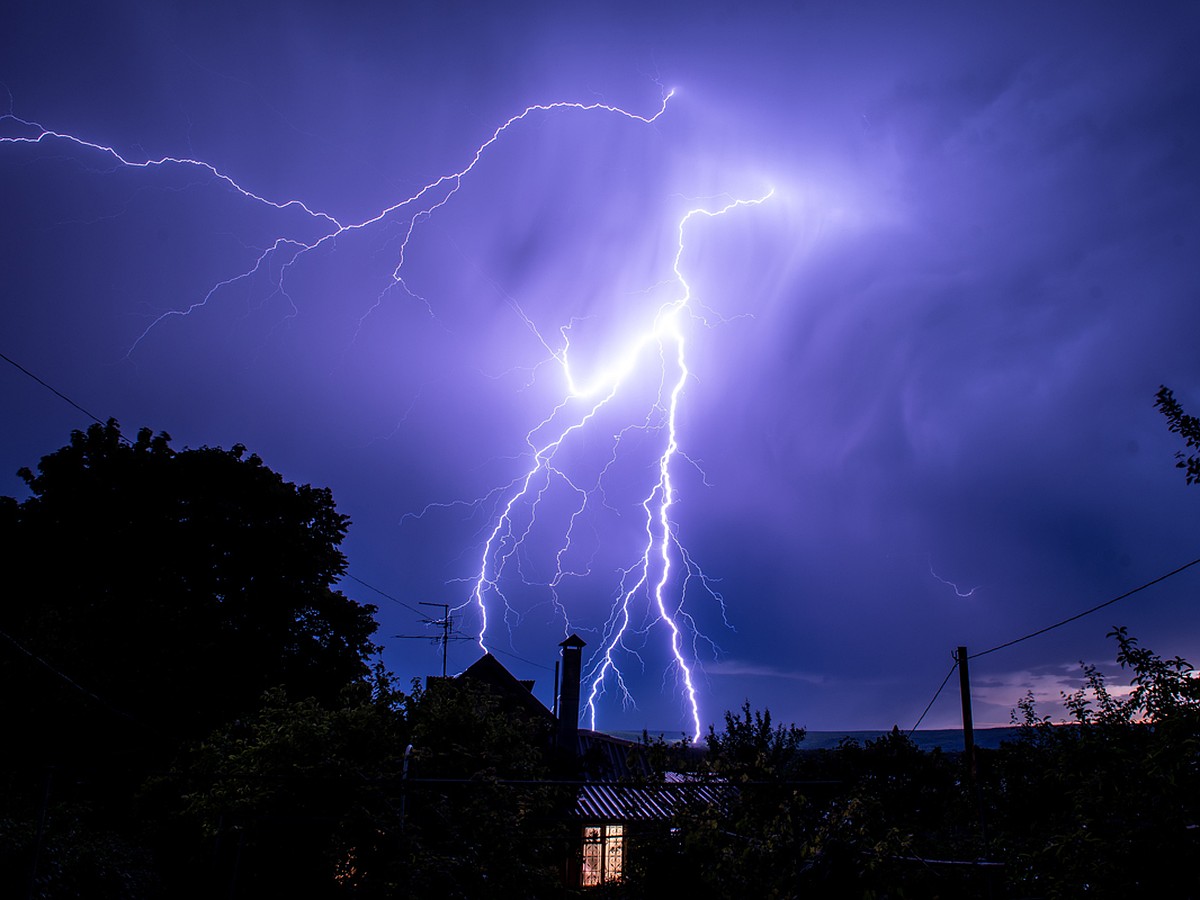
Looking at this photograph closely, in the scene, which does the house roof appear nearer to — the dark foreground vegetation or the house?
the house

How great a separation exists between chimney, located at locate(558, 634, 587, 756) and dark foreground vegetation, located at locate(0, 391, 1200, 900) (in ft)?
6.89

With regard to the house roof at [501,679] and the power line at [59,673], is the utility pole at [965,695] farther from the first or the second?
the house roof at [501,679]

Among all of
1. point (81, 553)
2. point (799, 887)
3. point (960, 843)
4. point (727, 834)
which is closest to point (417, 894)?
point (727, 834)

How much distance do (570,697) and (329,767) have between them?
1369 cm

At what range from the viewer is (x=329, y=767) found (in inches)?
363

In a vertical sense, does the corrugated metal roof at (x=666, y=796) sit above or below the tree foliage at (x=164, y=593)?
below

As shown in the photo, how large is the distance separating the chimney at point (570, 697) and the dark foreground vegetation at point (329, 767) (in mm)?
2102

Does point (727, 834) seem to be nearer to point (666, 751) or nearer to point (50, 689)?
point (666, 751)

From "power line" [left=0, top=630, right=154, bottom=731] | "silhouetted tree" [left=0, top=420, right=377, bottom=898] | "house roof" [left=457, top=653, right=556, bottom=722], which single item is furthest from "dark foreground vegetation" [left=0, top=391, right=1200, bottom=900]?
"house roof" [left=457, top=653, right=556, bottom=722]

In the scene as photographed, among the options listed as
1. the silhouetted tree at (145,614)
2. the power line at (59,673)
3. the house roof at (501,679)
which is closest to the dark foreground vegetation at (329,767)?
the silhouetted tree at (145,614)

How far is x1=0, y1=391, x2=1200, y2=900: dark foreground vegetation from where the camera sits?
3.81 metres

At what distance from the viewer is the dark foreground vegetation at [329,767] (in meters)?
3.81

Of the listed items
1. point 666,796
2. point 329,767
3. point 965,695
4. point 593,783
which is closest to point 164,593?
point 329,767

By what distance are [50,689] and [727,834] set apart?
54.8ft
